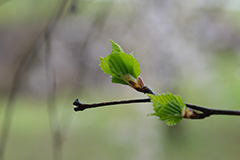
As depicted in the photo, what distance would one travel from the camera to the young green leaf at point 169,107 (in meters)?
0.18

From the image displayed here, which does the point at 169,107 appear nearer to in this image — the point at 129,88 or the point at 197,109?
the point at 197,109

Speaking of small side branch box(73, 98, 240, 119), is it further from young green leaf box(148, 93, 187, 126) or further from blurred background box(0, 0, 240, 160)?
blurred background box(0, 0, 240, 160)

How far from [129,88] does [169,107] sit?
2.65 m

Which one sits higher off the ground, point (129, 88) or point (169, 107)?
point (129, 88)

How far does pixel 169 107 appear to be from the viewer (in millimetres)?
185

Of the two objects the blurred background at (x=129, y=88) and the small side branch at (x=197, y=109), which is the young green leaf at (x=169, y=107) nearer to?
the small side branch at (x=197, y=109)

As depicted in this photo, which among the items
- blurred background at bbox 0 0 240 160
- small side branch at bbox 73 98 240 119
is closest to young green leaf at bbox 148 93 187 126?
small side branch at bbox 73 98 240 119

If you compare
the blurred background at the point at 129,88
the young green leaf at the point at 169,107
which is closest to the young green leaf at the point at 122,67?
the young green leaf at the point at 169,107

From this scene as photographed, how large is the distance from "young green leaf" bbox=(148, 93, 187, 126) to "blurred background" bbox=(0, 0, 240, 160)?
5.86 feet

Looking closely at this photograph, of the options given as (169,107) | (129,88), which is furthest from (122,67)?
(129,88)

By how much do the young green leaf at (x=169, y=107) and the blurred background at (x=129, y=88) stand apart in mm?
1785

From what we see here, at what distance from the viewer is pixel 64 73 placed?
3.25 meters

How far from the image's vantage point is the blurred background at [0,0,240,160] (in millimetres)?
2219

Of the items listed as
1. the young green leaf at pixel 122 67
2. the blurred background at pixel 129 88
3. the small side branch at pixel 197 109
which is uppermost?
the blurred background at pixel 129 88
